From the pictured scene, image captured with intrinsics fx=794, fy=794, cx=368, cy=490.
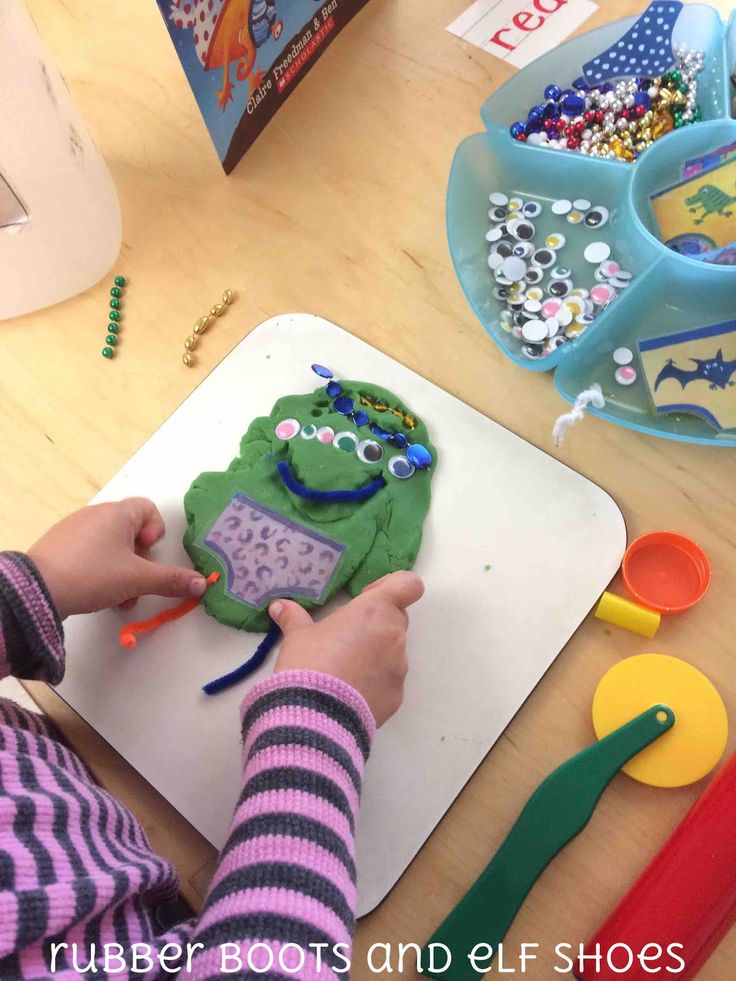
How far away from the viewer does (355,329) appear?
640 mm

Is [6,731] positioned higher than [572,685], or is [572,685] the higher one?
[6,731]

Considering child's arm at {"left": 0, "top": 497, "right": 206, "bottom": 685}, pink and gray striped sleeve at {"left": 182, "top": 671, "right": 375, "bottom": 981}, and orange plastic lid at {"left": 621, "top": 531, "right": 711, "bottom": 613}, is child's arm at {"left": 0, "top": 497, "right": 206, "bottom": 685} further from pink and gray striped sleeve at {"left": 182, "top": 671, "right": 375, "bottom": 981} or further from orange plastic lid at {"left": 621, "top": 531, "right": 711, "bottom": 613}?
orange plastic lid at {"left": 621, "top": 531, "right": 711, "bottom": 613}

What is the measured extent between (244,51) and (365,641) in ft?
1.61

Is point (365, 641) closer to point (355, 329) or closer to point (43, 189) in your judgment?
point (355, 329)

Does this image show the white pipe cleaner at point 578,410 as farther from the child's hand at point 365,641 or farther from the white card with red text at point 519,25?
the white card with red text at point 519,25

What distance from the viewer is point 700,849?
0.41 metres

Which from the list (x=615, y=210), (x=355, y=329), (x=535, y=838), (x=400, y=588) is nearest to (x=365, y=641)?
(x=400, y=588)

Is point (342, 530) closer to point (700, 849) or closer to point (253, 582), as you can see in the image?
point (253, 582)

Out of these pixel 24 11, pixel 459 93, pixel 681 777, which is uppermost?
pixel 24 11

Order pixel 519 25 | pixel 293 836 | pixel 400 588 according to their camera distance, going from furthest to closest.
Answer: pixel 519 25 → pixel 400 588 → pixel 293 836

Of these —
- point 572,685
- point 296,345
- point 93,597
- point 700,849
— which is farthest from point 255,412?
point 700,849

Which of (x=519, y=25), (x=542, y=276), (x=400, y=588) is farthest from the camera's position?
(x=519, y=25)

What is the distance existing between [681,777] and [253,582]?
0.95ft

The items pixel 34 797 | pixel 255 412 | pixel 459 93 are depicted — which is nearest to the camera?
pixel 34 797
